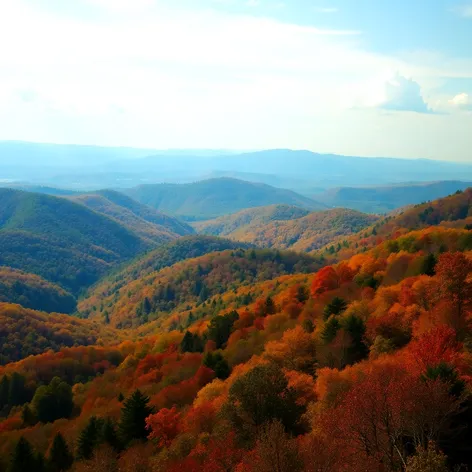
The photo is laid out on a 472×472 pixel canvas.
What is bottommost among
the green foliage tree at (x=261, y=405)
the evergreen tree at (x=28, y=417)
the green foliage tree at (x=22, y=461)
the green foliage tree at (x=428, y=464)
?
the evergreen tree at (x=28, y=417)

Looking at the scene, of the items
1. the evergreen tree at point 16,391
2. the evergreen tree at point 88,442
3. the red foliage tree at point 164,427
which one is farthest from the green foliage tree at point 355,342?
the evergreen tree at point 16,391

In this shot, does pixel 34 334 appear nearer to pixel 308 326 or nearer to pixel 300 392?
pixel 308 326

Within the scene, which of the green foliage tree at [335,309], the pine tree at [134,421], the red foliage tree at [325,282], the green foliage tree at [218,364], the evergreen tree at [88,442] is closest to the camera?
the pine tree at [134,421]

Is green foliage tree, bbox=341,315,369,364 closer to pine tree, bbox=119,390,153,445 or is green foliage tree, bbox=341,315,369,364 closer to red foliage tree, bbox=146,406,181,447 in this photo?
red foliage tree, bbox=146,406,181,447

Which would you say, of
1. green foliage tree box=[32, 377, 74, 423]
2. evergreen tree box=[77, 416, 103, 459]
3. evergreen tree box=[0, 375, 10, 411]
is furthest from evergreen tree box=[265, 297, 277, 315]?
evergreen tree box=[0, 375, 10, 411]

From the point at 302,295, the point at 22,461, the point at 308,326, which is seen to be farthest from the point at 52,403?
the point at 302,295

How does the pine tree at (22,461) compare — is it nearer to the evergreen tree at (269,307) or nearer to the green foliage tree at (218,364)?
the green foliage tree at (218,364)

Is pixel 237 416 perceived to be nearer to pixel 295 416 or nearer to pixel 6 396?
pixel 295 416
